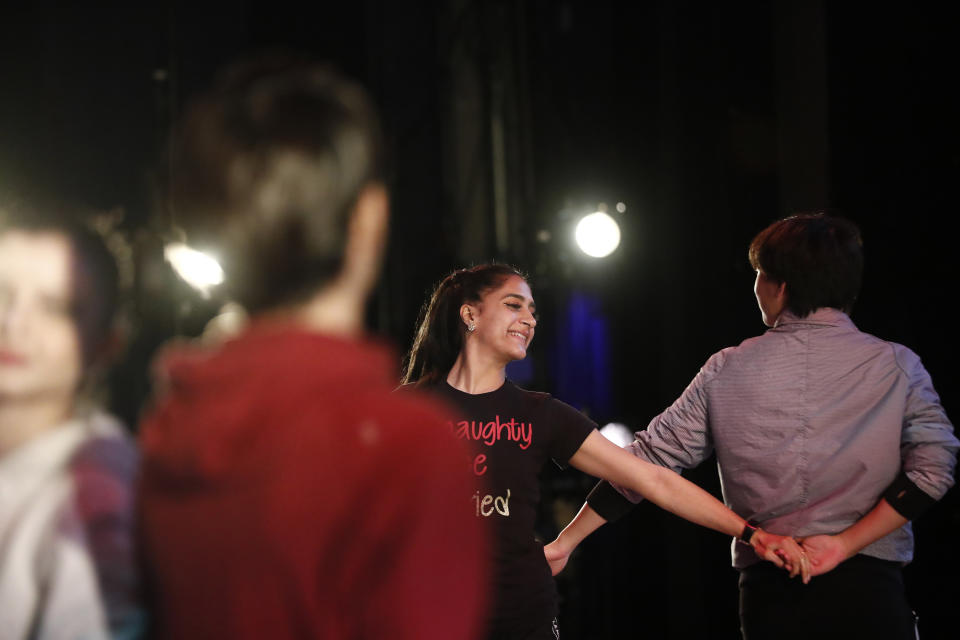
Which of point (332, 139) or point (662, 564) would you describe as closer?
point (332, 139)

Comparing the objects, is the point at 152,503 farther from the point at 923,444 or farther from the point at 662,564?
the point at 662,564

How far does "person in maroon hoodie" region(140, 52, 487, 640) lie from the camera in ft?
2.61

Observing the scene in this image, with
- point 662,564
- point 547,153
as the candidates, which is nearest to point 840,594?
point 662,564

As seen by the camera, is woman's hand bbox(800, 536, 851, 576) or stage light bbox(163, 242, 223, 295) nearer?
woman's hand bbox(800, 536, 851, 576)

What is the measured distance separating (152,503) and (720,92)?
144 inches

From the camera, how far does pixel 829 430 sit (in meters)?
2.05

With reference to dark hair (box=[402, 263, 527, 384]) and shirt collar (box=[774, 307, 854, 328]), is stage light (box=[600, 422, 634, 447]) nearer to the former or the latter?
dark hair (box=[402, 263, 527, 384])

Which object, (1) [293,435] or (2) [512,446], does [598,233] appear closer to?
(2) [512,446]

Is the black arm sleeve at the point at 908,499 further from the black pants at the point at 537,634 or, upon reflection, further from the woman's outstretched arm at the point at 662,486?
the black pants at the point at 537,634

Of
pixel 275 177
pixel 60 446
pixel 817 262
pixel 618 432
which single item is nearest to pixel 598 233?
pixel 618 432

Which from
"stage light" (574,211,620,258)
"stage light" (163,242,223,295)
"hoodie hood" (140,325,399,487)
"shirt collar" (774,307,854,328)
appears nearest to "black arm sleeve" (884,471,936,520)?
"shirt collar" (774,307,854,328)

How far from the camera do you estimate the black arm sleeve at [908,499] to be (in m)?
1.98

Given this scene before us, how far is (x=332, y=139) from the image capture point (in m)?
0.88

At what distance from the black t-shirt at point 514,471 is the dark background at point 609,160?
820 mm
